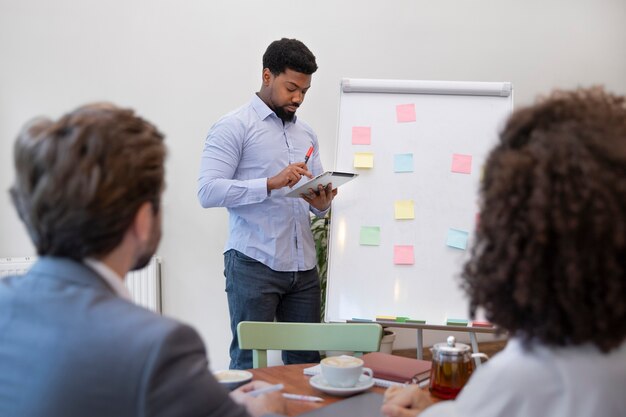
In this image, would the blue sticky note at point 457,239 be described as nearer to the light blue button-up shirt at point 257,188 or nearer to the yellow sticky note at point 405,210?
the yellow sticky note at point 405,210

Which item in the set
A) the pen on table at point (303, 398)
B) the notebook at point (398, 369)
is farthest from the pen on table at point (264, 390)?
the notebook at point (398, 369)

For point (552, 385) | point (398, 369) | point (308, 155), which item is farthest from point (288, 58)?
point (552, 385)

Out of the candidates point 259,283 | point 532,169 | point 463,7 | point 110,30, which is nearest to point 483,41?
point 463,7

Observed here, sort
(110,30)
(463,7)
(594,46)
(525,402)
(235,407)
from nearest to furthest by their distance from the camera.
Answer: (525,402)
(235,407)
(110,30)
(463,7)
(594,46)

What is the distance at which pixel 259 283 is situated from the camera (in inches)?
90.5

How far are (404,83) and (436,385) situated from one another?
1720 millimetres

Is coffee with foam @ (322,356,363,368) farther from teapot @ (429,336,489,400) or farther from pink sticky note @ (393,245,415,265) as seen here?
pink sticky note @ (393,245,415,265)

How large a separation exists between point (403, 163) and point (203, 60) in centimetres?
142

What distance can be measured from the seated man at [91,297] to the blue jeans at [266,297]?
54.5 inches

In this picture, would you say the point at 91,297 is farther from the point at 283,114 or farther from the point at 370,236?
the point at 370,236

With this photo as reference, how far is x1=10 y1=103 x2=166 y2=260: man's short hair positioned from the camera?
819mm

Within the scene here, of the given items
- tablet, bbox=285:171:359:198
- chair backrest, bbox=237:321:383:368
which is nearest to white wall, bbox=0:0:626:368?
tablet, bbox=285:171:359:198

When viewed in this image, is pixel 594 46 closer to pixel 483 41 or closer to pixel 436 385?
pixel 483 41

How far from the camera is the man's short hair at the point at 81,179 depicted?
819 mm
